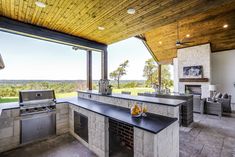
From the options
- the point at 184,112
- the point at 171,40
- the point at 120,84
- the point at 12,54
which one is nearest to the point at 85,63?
the point at 12,54

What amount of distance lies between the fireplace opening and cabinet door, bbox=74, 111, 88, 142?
1.92 feet

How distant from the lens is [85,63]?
15.9ft

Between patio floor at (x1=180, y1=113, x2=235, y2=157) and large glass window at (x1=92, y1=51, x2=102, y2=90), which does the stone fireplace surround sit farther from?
large glass window at (x1=92, y1=51, x2=102, y2=90)

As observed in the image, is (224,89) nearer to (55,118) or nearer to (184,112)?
(184,112)

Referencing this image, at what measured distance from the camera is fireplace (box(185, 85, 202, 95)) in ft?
22.9

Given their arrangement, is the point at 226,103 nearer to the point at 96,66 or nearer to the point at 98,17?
the point at 96,66

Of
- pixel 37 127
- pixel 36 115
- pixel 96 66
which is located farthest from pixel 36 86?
pixel 96 66

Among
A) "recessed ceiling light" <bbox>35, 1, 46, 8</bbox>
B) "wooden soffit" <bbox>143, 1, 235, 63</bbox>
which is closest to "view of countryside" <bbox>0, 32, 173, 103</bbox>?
"recessed ceiling light" <bbox>35, 1, 46, 8</bbox>

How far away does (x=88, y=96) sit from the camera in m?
3.53

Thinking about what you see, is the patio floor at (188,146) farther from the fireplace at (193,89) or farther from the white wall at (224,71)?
the white wall at (224,71)

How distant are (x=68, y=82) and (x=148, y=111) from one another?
10.6 ft

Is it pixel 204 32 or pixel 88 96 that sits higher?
pixel 204 32

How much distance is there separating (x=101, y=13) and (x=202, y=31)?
5.79 metres

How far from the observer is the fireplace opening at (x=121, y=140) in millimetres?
2312
